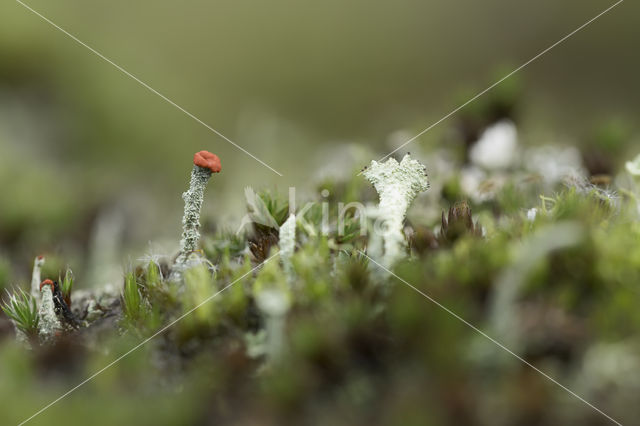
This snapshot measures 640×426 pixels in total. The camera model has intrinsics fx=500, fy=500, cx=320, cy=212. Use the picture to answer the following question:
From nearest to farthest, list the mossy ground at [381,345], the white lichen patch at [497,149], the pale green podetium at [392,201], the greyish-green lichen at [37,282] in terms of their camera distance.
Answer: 1. the mossy ground at [381,345]
2. the pale green podetium at [392,201]
3. the greyish-green lichen at [37,282]
4. the white lichen patch at [497,149]

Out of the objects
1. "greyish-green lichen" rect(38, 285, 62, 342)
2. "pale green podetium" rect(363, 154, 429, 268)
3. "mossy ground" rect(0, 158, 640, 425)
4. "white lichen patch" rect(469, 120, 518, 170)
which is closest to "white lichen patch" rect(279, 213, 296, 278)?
"mossy ground" rect(0, 158, 640, 425)

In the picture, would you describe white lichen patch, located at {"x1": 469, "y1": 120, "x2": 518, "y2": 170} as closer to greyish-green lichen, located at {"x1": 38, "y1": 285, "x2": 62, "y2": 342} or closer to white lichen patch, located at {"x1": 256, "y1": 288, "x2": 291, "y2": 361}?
white lichen patch, located at {"x1": 256, "y1": 288, "x2": 291, "y2": 361}

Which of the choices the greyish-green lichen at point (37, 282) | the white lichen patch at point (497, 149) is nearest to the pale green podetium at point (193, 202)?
the greyish-green lichen at point (37, 282)

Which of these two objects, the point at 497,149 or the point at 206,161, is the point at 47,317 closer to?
the point at 206,161

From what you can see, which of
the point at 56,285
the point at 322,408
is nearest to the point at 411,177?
the point at 322,408

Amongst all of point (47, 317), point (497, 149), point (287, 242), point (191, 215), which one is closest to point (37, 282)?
point (47, 317)

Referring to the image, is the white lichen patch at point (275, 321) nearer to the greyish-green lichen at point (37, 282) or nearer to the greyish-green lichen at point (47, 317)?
the greyish-green lichen at point (47, 317)

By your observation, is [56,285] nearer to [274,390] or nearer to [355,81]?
[274,390]
